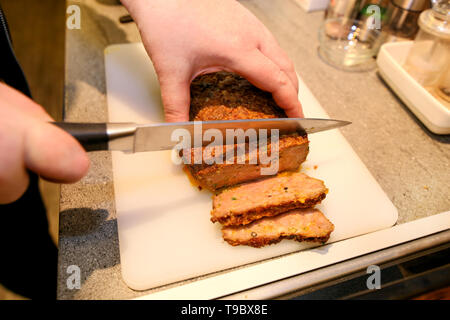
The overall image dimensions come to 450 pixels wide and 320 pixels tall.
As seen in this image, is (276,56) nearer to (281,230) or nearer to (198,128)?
(198,128)

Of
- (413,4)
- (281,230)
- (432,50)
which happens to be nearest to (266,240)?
(281,230)

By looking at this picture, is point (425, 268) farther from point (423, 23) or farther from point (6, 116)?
point (6, 116)

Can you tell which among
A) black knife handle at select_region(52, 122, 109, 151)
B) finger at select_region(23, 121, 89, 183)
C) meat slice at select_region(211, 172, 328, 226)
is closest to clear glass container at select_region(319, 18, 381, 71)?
meat slice at select_region(211, 172, 328, 226)

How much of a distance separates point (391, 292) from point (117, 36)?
8.10 feet

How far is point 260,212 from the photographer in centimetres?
139

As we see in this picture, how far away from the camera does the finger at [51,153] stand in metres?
0.88

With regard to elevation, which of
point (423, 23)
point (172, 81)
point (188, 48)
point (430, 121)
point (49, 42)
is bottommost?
point (49, 42)

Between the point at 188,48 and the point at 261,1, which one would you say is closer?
the point at 188,48

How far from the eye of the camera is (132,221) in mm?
1472

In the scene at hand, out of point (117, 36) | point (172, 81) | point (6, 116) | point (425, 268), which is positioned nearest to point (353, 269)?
point (425, 268)

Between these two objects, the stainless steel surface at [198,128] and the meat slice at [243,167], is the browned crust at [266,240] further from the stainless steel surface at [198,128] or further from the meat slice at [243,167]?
the stainless steel surface at [198,128]

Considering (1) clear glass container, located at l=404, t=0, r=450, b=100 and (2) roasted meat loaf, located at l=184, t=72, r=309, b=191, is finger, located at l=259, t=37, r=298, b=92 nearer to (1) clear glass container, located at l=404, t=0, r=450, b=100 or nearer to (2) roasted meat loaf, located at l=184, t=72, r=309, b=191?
(2) roasted meat loaf, located at l=184, t=72, r=309, b=191

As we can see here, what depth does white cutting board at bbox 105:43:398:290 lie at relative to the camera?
1.38 meters

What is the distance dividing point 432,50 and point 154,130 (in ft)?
6.27
